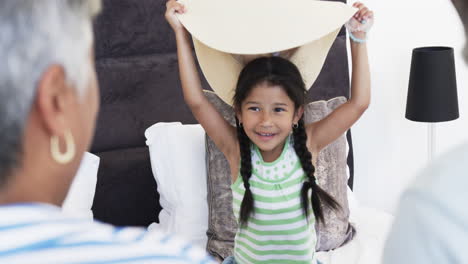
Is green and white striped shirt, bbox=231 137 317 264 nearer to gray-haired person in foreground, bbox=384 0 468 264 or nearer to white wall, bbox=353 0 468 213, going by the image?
gray-haired person in foreground, bbox=384 0 468 264

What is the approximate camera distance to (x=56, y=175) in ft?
2.46

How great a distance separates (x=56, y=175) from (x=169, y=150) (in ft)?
5.19

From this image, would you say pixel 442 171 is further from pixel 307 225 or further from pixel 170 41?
pixel 170 41

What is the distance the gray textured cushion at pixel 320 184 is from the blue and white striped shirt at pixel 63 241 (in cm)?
151

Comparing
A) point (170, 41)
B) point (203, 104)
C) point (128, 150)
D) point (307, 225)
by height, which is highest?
point (170, 41)

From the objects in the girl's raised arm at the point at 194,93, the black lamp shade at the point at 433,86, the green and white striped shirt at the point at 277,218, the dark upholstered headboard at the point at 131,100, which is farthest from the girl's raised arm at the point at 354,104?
the black lamp shade at the point at 433,86

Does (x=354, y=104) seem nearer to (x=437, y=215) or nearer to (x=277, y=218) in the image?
(x=277, y=218)

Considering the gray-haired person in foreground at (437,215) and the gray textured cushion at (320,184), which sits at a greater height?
the gray-haired person in foreground at (437,215)

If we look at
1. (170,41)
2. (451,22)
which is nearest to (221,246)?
(170,41)

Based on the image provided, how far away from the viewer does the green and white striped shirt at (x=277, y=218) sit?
1893 millimetres

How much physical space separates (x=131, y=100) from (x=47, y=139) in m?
1.74

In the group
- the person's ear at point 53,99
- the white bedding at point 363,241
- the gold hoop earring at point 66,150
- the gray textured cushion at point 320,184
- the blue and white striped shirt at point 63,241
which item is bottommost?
the white bedding at point 363,241

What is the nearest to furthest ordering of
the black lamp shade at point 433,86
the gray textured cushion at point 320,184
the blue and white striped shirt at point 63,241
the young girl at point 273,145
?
the blue and white striped shirt at point 63,241
the young girl at point 273,145
the gray textured cushion at point 320,184
the black lamp shade at point 433,86

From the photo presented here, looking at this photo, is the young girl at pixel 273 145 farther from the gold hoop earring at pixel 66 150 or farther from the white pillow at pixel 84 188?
the gold hoop earring at pixel 66 150
